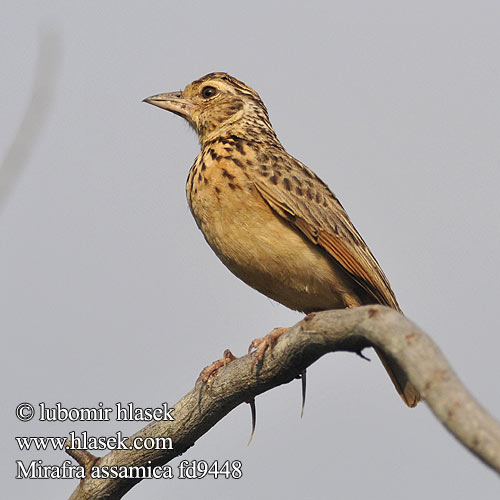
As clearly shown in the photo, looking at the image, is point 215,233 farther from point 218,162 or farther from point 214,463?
point 214,463

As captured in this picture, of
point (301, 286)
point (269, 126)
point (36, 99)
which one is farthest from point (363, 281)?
point (36, 99)

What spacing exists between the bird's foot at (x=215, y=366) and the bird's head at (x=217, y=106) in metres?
3.26

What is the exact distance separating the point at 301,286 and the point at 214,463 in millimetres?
1794

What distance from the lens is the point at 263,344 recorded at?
6.73 metres

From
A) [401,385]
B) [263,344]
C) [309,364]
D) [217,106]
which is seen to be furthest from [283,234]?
[217,106]

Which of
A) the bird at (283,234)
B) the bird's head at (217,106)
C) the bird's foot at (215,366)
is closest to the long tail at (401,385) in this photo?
the bird at (283,234)

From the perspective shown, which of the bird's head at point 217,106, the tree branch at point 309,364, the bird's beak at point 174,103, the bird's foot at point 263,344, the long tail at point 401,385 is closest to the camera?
the tree branch at point 309,364

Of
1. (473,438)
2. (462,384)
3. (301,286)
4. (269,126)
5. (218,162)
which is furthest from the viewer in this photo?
(269,126)

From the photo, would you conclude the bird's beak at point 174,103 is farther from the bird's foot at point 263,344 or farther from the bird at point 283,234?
the bird's foot at point 263,344

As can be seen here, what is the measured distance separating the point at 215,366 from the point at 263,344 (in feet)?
2.41

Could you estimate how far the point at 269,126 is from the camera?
10.8m

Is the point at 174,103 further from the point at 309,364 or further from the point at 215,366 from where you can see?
the point at 309,364

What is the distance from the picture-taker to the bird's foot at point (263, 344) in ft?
21.6

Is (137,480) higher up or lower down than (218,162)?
lower down
